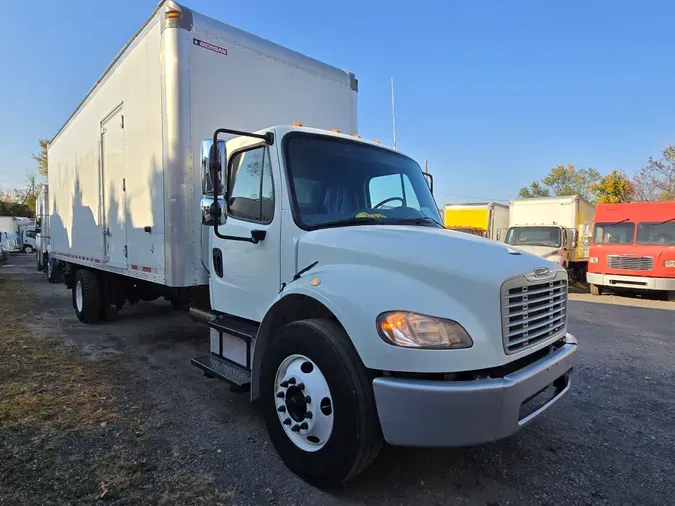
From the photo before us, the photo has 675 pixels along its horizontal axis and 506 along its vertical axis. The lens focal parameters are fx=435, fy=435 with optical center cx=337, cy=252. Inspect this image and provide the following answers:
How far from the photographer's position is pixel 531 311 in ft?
8.81

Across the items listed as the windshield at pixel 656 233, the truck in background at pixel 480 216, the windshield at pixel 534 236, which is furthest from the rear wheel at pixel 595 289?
the truck in background at pixel 480 216

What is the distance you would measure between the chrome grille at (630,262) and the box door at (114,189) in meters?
13.7

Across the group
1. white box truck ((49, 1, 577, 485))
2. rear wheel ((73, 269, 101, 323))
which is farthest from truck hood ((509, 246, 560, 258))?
rear wheel ((73, 269, 101, 323))

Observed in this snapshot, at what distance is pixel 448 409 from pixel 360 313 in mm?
682

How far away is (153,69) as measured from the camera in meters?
4.73

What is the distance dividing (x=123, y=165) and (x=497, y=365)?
5.42 meters

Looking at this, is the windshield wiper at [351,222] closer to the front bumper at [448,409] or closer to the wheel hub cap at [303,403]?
the wheel hub cap at [303,403]

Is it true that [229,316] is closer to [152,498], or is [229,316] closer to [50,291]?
[152,498]

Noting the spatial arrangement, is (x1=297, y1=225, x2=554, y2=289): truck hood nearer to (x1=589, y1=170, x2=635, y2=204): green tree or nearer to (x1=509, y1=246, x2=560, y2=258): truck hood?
(x1=509, y1=246, x2=560, y2=258): truck hood

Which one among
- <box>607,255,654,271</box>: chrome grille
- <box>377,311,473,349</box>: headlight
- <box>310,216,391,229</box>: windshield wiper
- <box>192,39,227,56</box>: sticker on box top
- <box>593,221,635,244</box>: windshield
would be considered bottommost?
<box>607,255,654,271</box>: chrome grille

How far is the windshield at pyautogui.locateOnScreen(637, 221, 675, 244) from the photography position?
13.0m

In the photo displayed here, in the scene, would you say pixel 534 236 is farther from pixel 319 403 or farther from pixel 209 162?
pixel 319 403

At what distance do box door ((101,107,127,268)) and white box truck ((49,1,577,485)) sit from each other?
6 centimetres

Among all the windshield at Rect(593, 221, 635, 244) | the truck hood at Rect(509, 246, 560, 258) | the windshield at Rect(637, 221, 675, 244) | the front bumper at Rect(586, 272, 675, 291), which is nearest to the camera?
the front bumper at Rect(586, 272, 675, 291)
